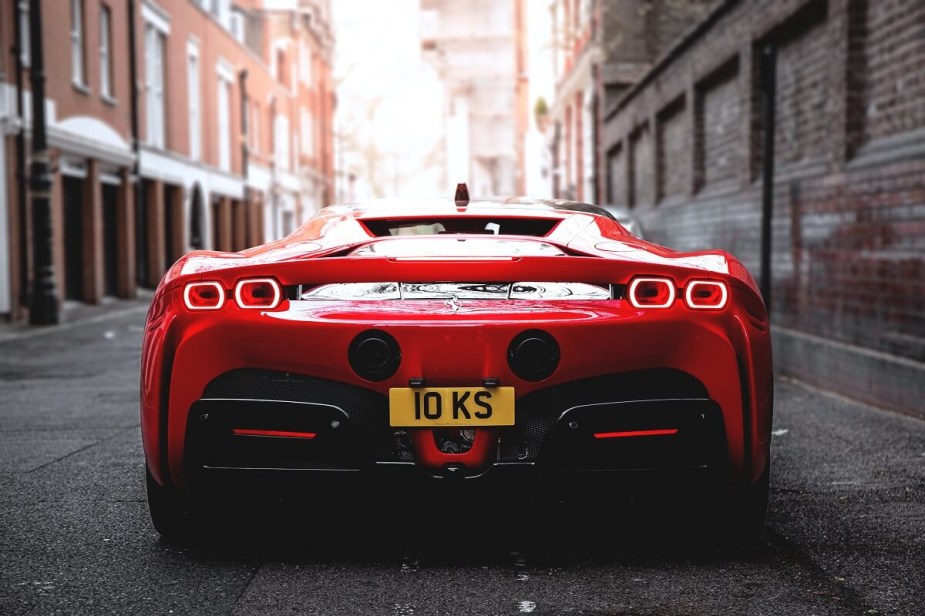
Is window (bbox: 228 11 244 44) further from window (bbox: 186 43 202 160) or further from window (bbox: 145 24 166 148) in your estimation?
window (bbox: 145 24 166 148)

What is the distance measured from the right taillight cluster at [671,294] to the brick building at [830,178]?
12.7ft

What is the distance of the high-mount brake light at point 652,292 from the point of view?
375cm

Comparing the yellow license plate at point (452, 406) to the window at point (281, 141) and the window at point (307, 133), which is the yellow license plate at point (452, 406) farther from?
the window at point (307, 133)

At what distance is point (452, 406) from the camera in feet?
12.0

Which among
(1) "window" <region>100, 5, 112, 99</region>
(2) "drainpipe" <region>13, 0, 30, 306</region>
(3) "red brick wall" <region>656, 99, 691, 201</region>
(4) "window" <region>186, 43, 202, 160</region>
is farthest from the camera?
(4) "window" <region>186, 43, 202, 160</region>

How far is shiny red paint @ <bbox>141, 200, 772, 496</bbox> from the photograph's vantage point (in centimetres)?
366

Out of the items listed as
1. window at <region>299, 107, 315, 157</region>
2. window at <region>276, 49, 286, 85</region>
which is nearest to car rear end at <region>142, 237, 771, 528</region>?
window at <region>276, 49, 286, 85</region>

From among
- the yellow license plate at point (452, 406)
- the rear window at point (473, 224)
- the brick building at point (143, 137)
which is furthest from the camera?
the brick building at point (143, 137)

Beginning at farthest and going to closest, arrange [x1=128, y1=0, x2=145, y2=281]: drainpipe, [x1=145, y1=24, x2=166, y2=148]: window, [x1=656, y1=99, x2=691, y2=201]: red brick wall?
[x1=145, y1=24, x2=166, y2=148]: window → [x1=128, y1=0, x2=145, y2=281]: drainpipe → [x1=656, y1=99, x2=691, y2=201]: red brick wall

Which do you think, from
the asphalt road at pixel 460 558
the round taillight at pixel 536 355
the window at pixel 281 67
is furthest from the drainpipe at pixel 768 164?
the window at pixel 281 67

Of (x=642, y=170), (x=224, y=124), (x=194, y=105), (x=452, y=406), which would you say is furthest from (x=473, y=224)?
(x=224, y=124)

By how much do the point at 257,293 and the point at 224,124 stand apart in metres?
32.6

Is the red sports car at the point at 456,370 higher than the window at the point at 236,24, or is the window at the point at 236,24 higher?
the window at the point at 236,24

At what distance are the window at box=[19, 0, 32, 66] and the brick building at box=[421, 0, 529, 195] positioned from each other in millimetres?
55782
